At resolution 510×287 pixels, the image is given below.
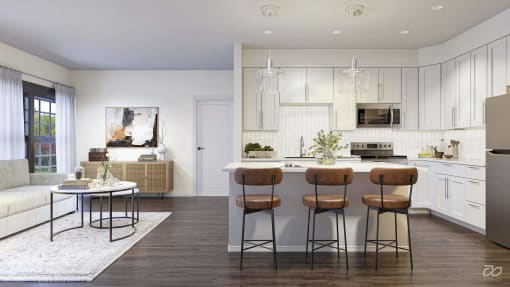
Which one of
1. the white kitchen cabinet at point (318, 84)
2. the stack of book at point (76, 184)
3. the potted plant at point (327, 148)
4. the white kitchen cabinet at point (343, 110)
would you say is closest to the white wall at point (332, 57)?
the white kitchen cabinet at point (318, 84)

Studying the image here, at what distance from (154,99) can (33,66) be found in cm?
229

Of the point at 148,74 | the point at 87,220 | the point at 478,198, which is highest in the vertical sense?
the point at 148,74

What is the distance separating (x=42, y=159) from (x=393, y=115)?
6.68 m

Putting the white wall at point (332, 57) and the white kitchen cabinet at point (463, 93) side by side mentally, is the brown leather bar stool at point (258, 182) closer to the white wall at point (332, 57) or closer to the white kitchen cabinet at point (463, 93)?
the white wall at point (332, 57)

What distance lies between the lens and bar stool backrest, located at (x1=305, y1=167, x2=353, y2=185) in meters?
3.07

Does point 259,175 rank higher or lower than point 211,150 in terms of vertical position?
lower

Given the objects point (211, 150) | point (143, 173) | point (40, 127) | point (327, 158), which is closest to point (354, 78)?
point (327, 158)

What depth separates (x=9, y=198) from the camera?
4.18m

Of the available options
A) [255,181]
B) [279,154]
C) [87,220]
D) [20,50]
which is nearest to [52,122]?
[20,50]

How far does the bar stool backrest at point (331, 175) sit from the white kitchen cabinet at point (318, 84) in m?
2.99

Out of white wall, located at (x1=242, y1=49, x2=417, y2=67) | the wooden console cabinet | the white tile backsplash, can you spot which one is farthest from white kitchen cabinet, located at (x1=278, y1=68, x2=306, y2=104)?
the wooden console cabinet

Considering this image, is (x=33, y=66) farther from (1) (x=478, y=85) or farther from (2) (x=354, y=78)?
(1) (x=478, y=85)

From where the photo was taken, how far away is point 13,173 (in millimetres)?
5027

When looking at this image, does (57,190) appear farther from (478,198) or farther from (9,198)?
(478,198)
